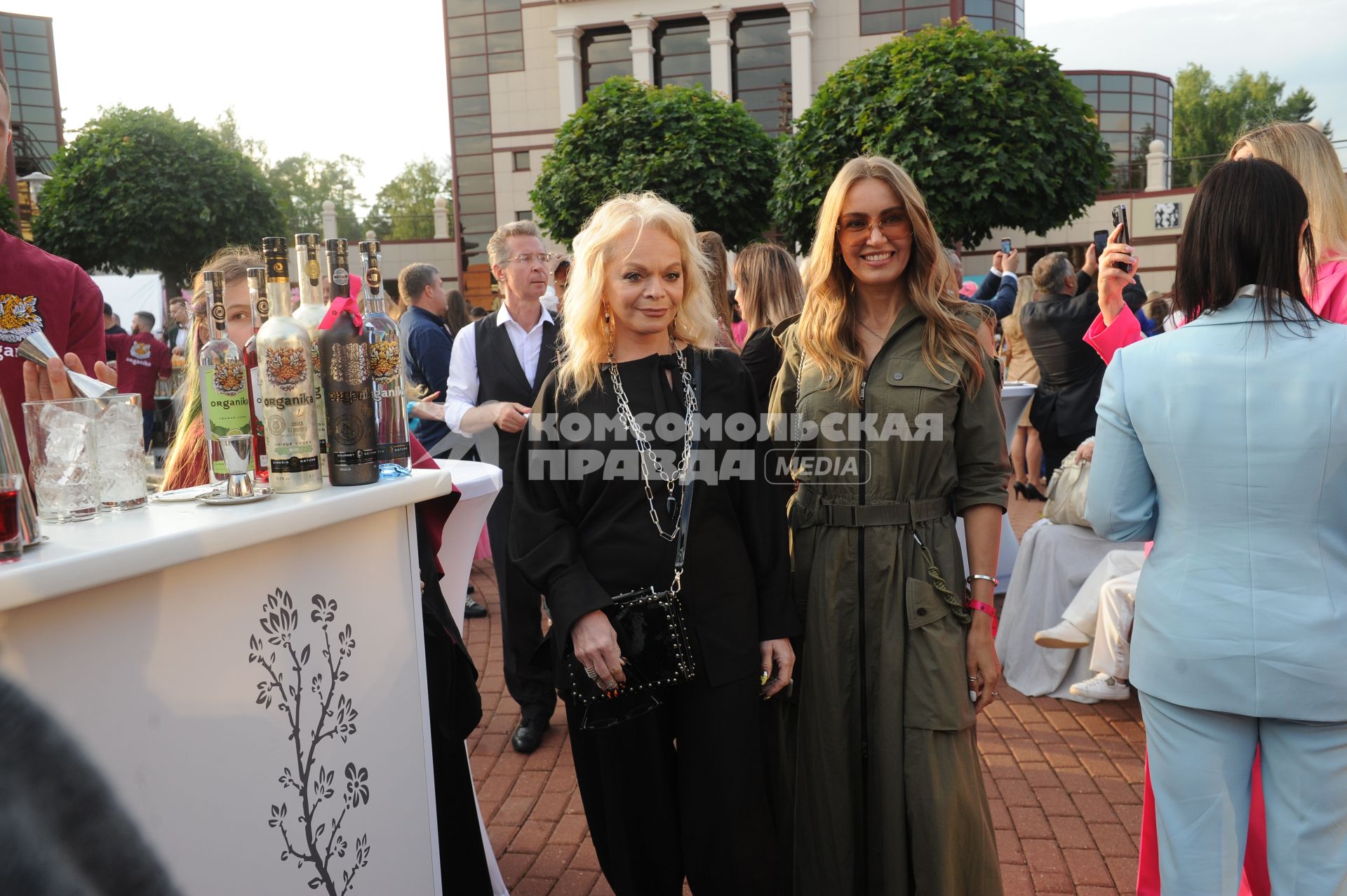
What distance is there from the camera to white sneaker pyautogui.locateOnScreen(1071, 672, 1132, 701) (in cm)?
448

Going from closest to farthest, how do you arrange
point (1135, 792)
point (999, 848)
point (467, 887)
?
point (467, 887), point (999, 848), point (1135, 792)

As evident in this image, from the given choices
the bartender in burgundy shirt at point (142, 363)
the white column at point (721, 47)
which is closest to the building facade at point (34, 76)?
the white column at point (721, 47)

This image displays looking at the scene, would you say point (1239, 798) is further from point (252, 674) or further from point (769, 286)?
point (769, 286)

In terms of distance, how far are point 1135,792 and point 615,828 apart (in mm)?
2412

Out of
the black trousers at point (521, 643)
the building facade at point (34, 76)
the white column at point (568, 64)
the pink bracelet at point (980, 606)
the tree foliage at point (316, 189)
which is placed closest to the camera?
the pink bracelet at point (980, 606)

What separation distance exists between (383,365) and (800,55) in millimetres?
30868

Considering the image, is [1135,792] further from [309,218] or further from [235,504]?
[309,218]

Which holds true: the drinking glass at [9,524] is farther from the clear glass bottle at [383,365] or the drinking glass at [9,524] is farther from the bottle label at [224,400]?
the clear glass bottle at [383,365]

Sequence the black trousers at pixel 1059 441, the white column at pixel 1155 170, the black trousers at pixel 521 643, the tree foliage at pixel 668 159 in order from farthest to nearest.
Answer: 1. the white column at pixel 1155 170
2. the tree foliage at pixel 668 159
3. the black trousers at pixel 1059 441
4. the black trousers at pixel 521 643

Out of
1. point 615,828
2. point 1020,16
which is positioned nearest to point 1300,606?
point 615,828

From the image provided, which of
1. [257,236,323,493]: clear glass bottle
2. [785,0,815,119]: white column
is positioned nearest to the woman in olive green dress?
[257,236,323,493]: clear glass bottle

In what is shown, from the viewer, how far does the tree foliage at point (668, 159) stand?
1916 centimetres

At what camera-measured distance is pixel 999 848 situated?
3.20 meters

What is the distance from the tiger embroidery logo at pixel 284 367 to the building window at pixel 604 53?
32.5m
